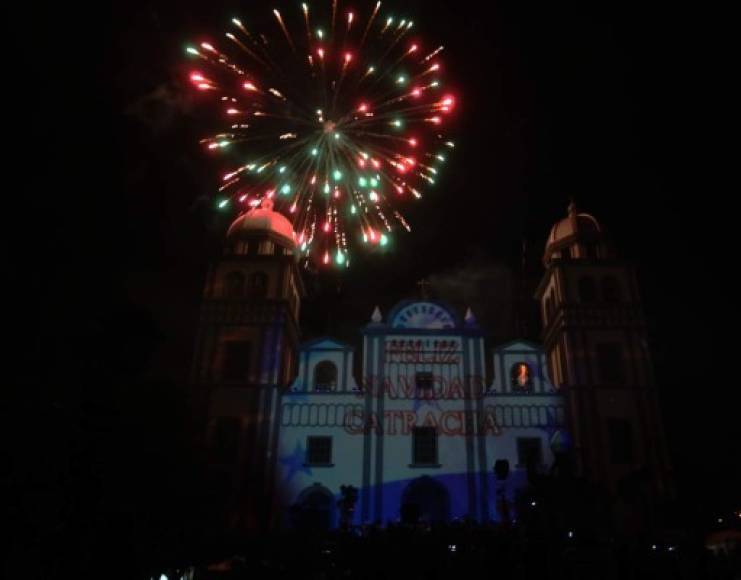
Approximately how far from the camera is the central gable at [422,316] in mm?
33562

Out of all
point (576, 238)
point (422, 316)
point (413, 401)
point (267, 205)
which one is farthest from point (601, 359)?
point (267, 205)

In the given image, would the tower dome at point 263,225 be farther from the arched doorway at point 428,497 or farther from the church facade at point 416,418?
the arched doorway at point 428,497

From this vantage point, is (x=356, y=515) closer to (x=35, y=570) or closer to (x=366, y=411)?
(x=366, y=411)

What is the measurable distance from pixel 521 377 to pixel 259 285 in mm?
14663

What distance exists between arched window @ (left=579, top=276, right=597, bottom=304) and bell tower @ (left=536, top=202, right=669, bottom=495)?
0.05m

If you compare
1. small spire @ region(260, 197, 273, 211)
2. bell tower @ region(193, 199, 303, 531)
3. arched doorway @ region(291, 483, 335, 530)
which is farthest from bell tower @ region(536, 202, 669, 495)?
small spire @ region(260, 197, 273, 211)

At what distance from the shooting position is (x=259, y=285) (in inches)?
1377

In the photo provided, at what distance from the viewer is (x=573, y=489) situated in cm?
2483

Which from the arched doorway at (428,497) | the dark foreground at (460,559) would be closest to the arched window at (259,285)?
the arched doorway at (428,497)

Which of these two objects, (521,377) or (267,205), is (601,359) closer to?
(521,377)

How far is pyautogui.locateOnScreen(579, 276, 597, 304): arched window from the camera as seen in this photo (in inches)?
1352

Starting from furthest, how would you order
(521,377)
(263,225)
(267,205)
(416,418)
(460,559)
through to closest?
(267,205)
(263,225)
(521,377)
(416,418)
(460,559)

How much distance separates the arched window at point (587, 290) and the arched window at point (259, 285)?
1682cm

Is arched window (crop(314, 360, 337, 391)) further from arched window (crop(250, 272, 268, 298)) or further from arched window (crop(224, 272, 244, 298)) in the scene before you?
arched window (crop(224, 272, 244, 298))
